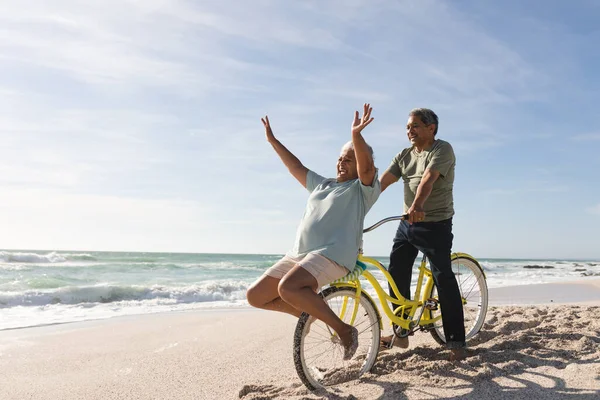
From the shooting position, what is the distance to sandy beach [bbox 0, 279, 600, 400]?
3236mm

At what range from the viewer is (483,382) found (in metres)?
3.25

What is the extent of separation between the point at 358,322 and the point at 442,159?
134 centimetres

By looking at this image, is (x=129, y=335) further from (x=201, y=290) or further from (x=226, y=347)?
(x=201, y=290)

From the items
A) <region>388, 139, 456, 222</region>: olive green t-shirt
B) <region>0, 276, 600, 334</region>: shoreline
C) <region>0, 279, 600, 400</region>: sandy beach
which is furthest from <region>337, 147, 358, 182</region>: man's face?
<region>0, 276, 600, 334</region>: shoreline

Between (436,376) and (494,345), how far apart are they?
42.1 inches

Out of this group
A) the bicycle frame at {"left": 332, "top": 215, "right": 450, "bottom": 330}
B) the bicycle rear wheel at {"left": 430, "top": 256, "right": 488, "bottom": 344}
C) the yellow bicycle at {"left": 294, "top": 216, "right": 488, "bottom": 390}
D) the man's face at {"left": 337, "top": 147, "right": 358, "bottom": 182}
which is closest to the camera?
the yellow bicycle at {"left": 294, "top": 216, "right": 488, "bottom": 390}

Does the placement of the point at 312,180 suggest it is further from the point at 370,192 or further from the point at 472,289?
the point at 472,289

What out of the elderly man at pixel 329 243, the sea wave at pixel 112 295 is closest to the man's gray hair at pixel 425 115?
the elderly man at pixel 329 243

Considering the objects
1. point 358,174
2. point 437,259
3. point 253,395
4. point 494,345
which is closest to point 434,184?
point 437,259

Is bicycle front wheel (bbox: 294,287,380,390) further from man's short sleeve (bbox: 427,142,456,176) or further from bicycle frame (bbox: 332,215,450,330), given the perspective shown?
man's short sleeve (bbox: 427,142,456,176)

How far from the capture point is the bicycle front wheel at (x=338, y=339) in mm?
3211

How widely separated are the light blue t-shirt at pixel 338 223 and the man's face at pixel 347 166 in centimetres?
9

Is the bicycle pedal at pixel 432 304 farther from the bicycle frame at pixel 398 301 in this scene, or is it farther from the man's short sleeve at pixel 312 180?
the man's short sleeve at pixel 312 180

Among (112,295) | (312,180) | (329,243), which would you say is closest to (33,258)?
(112,295)
